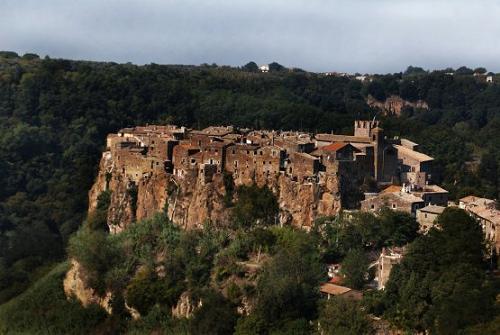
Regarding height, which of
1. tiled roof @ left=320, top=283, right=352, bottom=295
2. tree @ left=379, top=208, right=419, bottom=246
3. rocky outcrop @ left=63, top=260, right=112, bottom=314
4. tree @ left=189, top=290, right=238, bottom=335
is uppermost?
tree @ left=379, top=208, right=419, bottom=246

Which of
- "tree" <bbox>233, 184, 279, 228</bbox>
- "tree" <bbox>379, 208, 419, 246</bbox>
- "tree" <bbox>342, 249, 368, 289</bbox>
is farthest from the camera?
"tree" <bbox>233, 184, 279, 228</bbox>

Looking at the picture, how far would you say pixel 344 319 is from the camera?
3334cm

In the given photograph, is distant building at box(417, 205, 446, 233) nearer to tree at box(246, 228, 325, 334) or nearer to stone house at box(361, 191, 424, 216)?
stone house at box(361, 191, 424, 216)

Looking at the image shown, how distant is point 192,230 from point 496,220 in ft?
35.5

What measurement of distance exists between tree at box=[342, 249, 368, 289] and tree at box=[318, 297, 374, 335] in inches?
51.0

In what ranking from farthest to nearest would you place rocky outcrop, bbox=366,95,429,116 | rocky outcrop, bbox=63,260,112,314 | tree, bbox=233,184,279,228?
rocky outcrop, bbox=366,95,429,116, rocky outcrop, bbox=63,260,112,314, tree, bbox=233,184,279,228

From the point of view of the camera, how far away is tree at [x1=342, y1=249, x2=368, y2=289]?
35281mm

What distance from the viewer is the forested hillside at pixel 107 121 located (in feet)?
176

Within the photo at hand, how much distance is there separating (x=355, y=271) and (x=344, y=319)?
2.39 m

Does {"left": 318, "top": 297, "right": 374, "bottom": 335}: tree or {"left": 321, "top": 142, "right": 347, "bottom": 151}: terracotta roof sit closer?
{"left": 318, "top": 297, "right": 374, "bottom": 335}: tree

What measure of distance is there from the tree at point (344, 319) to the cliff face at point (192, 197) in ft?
16.5

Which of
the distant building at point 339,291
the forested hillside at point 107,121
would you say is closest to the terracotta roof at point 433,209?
the distant building at point 339,291

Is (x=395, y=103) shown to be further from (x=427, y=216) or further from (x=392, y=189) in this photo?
(x=427, y=216)

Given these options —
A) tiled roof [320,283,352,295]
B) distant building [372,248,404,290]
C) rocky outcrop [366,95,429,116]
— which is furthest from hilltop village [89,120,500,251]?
rocky outcrop [366,95,429,116]
